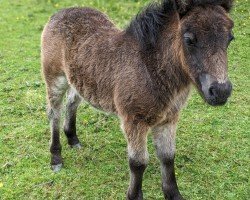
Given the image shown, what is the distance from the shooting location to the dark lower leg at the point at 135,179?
430cm

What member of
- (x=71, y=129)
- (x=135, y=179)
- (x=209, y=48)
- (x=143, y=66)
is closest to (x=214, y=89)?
(x=209, y=48)

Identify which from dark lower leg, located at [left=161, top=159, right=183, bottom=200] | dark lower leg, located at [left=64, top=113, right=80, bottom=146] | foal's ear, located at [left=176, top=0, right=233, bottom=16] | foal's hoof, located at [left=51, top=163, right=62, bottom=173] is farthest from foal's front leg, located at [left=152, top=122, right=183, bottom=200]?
dark lower leg, located at [left=64, top=113, right=80, bottom=146]

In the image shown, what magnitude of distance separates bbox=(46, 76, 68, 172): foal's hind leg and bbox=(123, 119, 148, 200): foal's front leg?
1316 millimetres

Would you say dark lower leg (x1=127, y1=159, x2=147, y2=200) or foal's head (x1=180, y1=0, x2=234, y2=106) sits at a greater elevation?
foal's head (x1=180, y1=0, x2=234, y2=106)

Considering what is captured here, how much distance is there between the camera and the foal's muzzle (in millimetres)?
3160

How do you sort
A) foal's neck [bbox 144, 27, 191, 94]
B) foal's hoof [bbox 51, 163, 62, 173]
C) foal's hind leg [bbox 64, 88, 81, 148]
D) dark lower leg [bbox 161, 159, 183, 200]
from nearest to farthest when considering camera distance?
1. foal's neck [bbox 144, 27, 191, 94]
2. dark lower leg [bbox 161, 159, 183, 200]
3. foal's hoof [bbox 51, 163, 62, 173]
4. foal's hind leg [bbox 64, 88, 81, 148]

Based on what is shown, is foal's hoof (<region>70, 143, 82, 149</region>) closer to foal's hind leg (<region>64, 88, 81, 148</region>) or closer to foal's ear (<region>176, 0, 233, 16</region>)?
foal's hind leg (<region>64, 88, 81, 148</region>)

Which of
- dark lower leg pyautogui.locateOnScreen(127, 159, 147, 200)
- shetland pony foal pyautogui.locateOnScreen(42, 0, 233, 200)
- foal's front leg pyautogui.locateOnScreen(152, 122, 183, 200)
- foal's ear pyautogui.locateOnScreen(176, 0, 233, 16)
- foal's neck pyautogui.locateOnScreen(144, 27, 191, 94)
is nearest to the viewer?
shetland pony foal pyautogui.locateOnScreen(42, 0, 233, 200)

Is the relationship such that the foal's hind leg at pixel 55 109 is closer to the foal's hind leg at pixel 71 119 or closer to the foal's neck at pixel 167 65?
the foal's hind leg at pixel 71 119

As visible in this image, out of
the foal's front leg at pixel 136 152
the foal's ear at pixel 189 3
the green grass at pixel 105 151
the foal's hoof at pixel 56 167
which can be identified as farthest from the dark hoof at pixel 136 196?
the foal's ear at pixel 189 3

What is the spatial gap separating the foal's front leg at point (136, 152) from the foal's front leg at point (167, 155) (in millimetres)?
299

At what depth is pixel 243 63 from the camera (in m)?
7.86

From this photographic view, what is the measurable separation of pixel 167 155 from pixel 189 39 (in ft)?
5.52

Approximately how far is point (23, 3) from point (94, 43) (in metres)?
8.48
